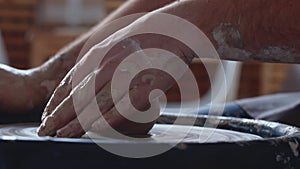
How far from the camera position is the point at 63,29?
12.4 feet

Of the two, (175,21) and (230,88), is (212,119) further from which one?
(230,88)

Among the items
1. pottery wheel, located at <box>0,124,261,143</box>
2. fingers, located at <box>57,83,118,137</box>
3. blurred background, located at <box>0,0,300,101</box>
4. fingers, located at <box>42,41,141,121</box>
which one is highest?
fingers, located at <box>42,41,141,121</box>

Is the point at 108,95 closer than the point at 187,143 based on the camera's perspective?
No

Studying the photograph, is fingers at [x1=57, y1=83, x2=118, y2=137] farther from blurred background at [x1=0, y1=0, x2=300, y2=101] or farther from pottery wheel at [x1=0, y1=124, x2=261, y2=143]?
blurred background at [x1=0, y1=0, x2=300, y2=101]

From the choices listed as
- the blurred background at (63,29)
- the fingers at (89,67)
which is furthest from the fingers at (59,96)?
the blurred background at (63,29)

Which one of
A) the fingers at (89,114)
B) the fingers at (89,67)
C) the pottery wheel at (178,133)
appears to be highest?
the fingers at (89,67)

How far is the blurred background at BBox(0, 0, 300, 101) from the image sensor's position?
386 cm

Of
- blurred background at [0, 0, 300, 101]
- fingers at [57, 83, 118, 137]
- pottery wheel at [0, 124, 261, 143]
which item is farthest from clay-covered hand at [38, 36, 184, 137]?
blurred background at [0, 0, 300, 101]

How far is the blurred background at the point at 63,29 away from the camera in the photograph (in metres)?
3.86

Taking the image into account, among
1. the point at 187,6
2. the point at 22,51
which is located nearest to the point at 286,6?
the point at 187,6

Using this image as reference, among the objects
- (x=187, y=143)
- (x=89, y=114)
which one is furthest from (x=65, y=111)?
(x=187, y=143)

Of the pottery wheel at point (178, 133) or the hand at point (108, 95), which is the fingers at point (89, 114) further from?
the pottery wheel at point (178, 133)

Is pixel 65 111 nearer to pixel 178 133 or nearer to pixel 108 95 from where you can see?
pixel 108 95

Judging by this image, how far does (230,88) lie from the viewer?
3361 millimetres
